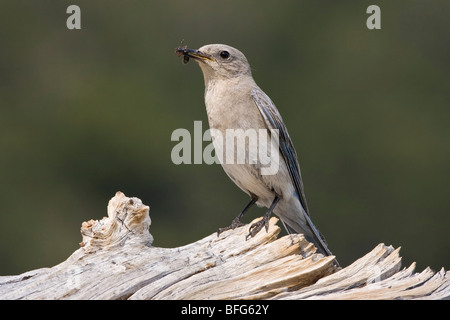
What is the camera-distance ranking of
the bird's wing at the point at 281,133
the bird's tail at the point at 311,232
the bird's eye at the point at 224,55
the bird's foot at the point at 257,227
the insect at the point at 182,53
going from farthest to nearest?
1. the bird's eye at the point at 224,55
2. the insect at the point at 182,53
3. the bird's wing at the point at 281,133
4. the bird's tail at the point at 311,232
5. the bird's foot at the point at 257,227

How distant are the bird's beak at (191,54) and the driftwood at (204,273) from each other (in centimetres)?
213

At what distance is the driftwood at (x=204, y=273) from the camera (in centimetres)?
966

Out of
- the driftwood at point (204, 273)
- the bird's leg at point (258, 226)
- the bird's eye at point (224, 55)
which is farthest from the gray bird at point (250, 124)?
the driftwood at point (204, 273)

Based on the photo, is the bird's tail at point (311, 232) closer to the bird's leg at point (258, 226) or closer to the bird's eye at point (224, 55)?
the bird's leg at point (258, 226)

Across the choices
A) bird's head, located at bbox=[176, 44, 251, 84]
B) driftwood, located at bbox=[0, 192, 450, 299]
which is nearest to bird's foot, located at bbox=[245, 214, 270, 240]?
driftwood, located at bbox=[0, 192, 450, 299]

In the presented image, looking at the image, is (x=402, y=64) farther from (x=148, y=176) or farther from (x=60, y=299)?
(x=60, y=299)

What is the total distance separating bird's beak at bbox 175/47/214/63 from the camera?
38.5ft

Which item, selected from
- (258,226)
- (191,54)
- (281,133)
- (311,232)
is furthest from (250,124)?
(311,232)

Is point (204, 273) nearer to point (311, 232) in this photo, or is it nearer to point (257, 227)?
point (257, 227)

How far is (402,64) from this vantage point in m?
31.1

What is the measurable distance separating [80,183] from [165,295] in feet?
61.3

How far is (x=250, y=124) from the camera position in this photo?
1133 centimetres
